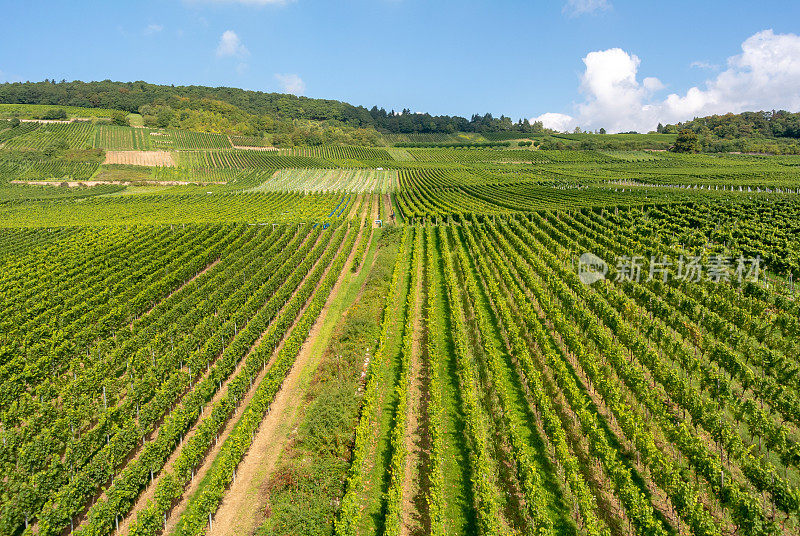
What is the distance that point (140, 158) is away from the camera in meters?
129

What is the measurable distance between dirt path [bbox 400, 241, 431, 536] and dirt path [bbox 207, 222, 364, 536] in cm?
516

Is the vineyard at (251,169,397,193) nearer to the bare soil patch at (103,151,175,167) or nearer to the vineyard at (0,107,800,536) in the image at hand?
the bare soil patch at (103,151,175,167)

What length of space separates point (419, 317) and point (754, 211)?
42.4 meters

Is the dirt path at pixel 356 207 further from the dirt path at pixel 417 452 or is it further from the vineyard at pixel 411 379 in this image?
the dirt path at pixel 417 452

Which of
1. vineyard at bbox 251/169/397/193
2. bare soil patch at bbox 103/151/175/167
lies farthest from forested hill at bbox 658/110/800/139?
bare soil patch at bbox 103/151/175/167

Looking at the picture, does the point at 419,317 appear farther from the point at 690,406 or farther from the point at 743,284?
the point at 743,284

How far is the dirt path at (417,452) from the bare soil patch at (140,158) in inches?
5080

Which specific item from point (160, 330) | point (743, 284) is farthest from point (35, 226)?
point (743, 284)

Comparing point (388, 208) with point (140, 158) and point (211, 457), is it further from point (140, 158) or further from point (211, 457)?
point (140, 158)

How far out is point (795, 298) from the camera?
1074 inches

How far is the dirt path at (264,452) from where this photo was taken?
14.4 metres
